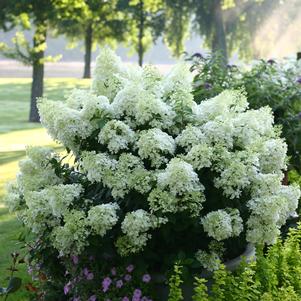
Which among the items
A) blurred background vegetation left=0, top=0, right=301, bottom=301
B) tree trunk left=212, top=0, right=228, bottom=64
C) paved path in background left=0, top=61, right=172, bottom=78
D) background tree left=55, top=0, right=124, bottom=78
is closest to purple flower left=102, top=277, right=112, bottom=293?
blurred background vegetation left=0, top=0, right=301, bottom=301

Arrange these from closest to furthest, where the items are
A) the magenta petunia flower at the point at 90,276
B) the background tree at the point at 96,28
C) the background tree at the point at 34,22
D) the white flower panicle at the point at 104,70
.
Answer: the magenta petunia flower at the point at 90,276 → the white flower panicle at the point at 104,70 → the background tree at the point at 34,22 → the background tree at the point at 96,28

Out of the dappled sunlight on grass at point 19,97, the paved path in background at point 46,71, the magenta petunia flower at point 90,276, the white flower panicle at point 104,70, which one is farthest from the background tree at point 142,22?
the magenta petunia flower at point 90,276

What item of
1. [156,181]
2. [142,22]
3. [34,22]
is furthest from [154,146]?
[142,22]

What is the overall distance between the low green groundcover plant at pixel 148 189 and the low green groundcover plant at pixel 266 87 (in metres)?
2.25

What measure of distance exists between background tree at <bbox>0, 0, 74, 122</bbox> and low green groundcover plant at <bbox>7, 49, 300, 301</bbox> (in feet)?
53.2

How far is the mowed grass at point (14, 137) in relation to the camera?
666cm

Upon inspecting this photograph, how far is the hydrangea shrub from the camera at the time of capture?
12.6 ft

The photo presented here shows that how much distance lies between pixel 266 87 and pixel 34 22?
15755 mm

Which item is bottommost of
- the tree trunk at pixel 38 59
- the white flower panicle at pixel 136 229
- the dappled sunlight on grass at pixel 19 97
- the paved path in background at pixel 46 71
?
the paved path in background at pixel 46 71

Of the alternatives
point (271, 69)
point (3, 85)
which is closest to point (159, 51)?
point (3, 85)

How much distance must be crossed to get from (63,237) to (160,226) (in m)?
0.62

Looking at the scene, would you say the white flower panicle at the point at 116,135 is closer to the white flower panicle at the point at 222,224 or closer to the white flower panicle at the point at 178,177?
the white flower panicle at the point at 178,177

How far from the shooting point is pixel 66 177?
4469mm

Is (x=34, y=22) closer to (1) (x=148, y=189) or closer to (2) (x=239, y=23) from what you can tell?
(2) (x=239, y=23)
